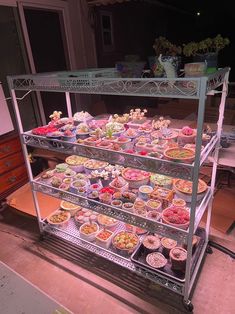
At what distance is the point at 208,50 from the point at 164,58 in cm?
35

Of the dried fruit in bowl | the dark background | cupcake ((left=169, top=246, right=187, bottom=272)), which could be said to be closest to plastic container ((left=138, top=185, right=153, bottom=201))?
the dried fruit in bowl

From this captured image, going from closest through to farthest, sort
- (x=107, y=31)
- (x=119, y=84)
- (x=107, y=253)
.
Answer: (x=119, y=84), (x=107, y=253), (x=107, y=31)

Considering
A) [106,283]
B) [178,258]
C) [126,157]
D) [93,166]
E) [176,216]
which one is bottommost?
[106,283]

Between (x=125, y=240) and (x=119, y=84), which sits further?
(x=125, y=240)

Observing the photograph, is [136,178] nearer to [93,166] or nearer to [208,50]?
[93,166]

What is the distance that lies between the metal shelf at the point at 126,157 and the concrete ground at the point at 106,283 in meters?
0.99

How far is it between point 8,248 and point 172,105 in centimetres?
256

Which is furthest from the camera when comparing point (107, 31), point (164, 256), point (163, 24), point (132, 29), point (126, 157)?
point (107, 31)

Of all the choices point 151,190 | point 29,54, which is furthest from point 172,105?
point 29,54

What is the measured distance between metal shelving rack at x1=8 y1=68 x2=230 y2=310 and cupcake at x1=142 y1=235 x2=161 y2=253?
6.4 inches

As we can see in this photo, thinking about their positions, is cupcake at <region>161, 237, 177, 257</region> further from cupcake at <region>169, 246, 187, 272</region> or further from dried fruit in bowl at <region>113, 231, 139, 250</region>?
dried fruit in bowl at <region>113, 231, 139, 250</region>

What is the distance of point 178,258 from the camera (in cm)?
183

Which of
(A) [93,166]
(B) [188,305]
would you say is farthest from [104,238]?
(B) [188,305]

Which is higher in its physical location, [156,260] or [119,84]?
[119,84]
